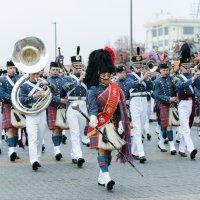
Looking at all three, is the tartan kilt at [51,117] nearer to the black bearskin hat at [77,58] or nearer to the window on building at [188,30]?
the black bearskin hat at [77,58]

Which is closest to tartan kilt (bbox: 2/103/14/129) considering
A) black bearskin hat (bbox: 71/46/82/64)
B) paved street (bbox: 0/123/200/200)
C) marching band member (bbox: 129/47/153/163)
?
paved street (bbox: 0/123/200/200)

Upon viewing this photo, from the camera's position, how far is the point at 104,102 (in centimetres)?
945

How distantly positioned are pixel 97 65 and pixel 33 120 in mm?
2376

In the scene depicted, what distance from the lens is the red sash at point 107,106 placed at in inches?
371

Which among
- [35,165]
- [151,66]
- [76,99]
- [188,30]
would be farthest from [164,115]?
[188,30]

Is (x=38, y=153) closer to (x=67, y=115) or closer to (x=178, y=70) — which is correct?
(x=67, y=115)

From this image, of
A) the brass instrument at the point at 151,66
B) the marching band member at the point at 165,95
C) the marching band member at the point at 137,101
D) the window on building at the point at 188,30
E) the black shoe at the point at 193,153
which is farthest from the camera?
the window on building at the point at 188,30

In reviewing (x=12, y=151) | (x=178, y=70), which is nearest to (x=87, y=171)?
(x=12, y=151)

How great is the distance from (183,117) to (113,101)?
3523mm

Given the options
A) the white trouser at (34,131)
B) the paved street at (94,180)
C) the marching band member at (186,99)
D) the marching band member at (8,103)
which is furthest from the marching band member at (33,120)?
the marching band member at (186,99)

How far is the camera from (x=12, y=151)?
12.6 metres

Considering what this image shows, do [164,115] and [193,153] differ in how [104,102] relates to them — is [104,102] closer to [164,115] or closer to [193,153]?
[193,153]

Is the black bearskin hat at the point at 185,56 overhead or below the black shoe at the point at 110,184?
overhead

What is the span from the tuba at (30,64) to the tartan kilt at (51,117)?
54.6 inches
